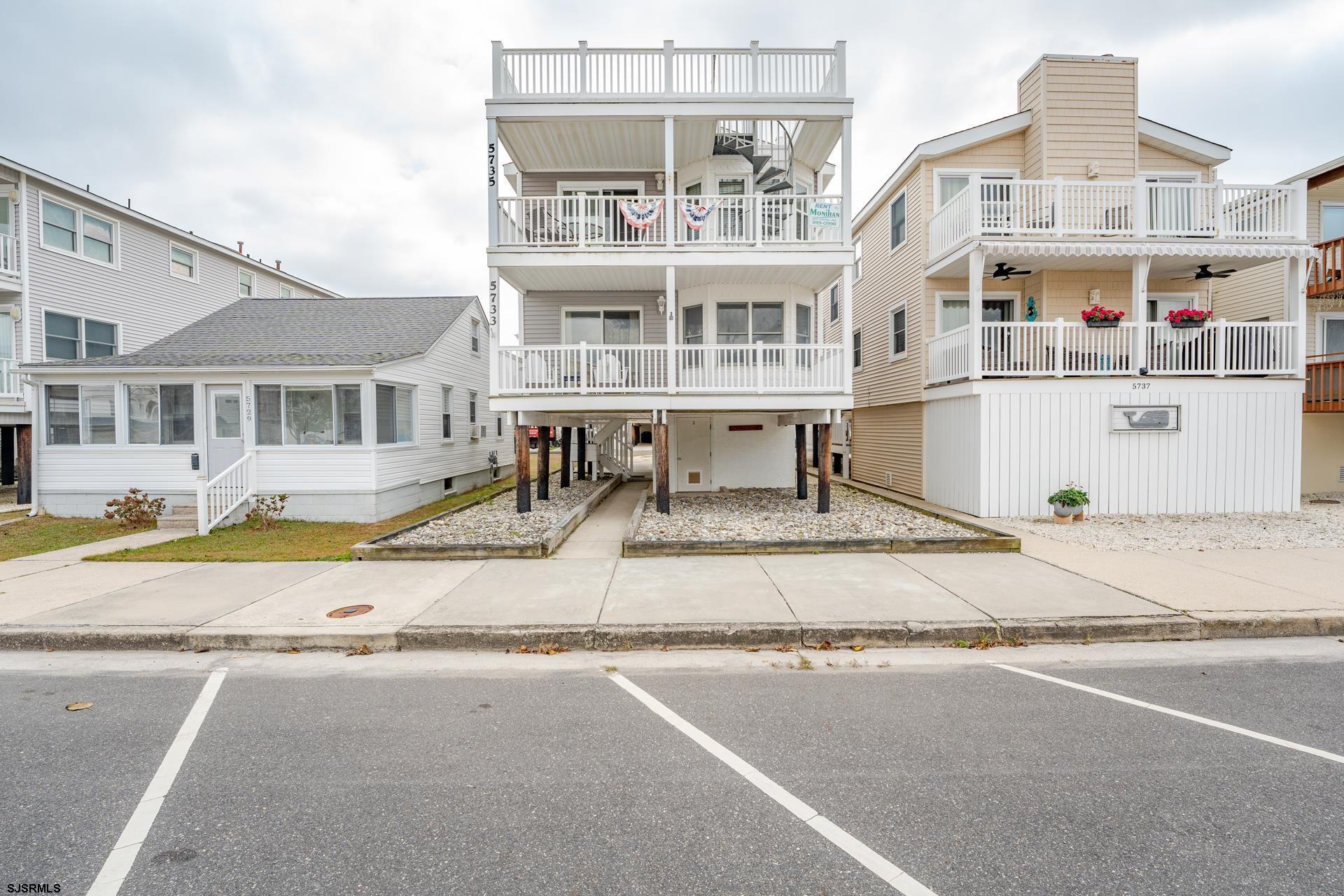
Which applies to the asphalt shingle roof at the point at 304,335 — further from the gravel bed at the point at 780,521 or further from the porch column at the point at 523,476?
the gravel bed at the point at 780,521

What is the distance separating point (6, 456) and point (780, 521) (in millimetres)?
22546

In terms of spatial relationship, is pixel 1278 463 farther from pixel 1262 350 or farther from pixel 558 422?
pixel 558 422

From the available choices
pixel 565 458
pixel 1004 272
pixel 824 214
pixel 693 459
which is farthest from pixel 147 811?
pixel 1004 272

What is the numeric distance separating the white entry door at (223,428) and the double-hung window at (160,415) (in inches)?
17.1

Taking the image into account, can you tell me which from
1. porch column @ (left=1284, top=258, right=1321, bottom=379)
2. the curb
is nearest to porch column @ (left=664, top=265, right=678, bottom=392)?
the curb

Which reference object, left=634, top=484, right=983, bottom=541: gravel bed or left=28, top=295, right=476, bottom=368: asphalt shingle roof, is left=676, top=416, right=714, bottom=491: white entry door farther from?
left=28, top=295, right=476, bottom=368: asphalt shingle roof

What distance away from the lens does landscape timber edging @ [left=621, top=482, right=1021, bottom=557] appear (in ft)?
26.7

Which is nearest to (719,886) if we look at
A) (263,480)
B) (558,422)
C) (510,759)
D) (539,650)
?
(510,759)

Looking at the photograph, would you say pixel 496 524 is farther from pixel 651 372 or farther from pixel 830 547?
pixel 830 547

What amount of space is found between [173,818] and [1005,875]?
384 centimetres

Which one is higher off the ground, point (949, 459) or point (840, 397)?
point (840, 397)

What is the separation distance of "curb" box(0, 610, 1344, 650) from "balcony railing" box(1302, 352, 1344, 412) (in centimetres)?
1272

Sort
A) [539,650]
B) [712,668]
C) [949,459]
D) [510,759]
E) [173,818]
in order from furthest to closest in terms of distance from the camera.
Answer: [949,459] → [539,650] → [712,668] → [510,759] → [173,818]

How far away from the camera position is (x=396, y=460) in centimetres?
1283
